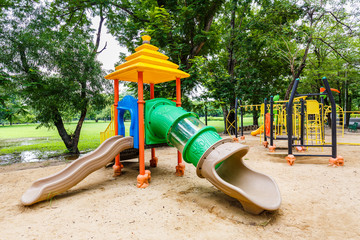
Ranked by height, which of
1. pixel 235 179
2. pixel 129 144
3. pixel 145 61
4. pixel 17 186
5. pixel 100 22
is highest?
pixel 100 22

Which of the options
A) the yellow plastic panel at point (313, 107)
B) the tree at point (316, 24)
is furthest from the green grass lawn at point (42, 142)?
the tree at point (316, 24)

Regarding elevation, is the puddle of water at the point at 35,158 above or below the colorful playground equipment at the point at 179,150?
below

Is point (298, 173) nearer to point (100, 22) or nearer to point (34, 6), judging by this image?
point (34, 6)

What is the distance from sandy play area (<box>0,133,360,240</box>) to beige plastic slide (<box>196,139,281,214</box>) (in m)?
0.22

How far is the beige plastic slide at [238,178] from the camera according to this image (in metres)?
2.44

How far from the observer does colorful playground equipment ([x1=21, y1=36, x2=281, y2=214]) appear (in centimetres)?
267

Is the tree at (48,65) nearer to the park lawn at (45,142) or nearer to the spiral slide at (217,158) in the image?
the park lawn at (45,142)

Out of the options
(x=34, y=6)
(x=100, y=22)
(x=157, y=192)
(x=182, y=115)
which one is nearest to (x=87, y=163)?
(x=157, y=192)

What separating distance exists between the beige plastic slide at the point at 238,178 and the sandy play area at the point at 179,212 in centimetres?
22

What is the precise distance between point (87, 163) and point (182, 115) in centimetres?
210

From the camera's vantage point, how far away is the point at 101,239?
206cm

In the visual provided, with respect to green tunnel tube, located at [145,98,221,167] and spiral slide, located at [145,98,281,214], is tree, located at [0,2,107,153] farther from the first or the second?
spiral slide, located at [145,98,281,214]

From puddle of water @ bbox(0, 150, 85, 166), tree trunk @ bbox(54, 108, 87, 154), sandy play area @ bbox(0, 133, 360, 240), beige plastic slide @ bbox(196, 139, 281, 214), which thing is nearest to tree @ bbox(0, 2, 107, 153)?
tree trunk @ bbox(54, 108, 87, 154)

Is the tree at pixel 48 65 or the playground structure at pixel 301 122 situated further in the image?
the tree at pixel 48 65
